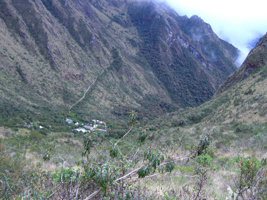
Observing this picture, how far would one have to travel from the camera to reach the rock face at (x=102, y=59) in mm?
43156

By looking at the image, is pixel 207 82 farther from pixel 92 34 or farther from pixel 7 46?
pixel 7 46

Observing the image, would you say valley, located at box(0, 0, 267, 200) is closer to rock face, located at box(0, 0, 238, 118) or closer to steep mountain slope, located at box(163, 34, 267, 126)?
steep mountain slope, located at box(163, 34, 267, 126)

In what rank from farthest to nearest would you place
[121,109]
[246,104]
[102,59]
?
[102,59] < [121,109] < [246,104]

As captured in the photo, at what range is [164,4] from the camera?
16625 cm

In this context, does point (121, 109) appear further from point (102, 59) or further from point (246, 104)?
point (246, 104)

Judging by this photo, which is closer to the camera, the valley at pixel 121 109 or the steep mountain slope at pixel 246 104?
the valley at pixel 121 109

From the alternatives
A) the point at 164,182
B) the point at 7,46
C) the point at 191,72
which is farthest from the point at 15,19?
the point at 191,72

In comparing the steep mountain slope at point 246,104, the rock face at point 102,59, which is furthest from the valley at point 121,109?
the rock face at point 102,59

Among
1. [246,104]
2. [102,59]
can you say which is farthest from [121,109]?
[246,104]

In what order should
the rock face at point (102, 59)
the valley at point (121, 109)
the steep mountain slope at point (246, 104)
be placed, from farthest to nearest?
the rock face at point (102, 59)
the steep mountain slope at point (246, 104)
the valley at point (121, 109)

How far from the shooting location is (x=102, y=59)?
75375 millimetres

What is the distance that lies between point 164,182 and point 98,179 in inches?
98.2

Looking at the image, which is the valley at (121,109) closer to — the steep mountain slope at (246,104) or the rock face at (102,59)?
the steep mountain slope at (246,104)

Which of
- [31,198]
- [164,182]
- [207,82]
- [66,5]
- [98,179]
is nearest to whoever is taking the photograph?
[98,179]
